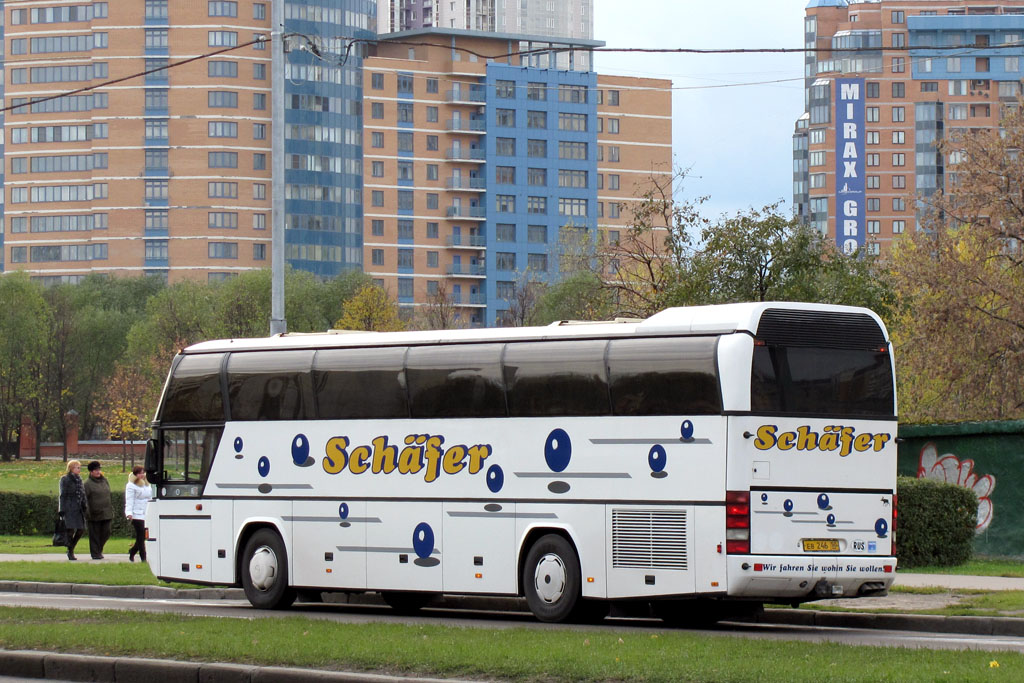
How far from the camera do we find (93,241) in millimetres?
148750

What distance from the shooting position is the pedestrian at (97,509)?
28.8m

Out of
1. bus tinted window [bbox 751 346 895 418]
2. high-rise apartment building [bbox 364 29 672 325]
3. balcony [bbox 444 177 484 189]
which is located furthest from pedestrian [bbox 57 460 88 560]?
balcony [bbox 444 177 484 189]

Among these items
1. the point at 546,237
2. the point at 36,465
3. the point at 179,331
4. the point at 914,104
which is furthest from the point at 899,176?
the point at 36,465

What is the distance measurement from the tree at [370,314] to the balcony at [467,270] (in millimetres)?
49219

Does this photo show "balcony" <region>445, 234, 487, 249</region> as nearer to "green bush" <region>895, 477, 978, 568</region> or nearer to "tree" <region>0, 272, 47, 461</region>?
"tree" <region>0, 272, 47, 461</region>

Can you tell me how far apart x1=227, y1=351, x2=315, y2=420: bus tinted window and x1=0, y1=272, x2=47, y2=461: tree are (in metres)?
84.8

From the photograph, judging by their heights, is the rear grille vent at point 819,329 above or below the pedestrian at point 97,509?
above

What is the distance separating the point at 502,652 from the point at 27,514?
27246 millimetres

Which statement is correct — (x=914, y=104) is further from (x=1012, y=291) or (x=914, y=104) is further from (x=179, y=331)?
(x=1012, y=291)

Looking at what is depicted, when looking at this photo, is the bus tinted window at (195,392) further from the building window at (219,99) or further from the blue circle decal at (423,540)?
the building window at (219,99)

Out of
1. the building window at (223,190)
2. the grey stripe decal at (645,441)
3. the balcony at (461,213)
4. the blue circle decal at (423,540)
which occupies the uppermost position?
the building window at (223,190)

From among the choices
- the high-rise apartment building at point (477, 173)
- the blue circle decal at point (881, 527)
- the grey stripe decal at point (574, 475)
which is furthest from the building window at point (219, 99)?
the blue circle decal at point (881, 527)

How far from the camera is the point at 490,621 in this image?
729 inches

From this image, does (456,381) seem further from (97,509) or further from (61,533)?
(61,533)
